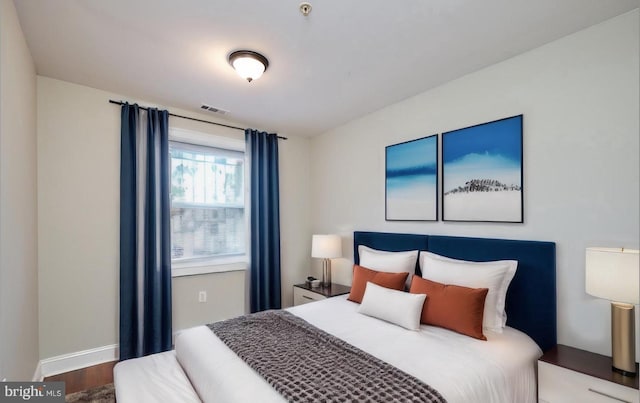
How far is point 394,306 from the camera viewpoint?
2.24 meters

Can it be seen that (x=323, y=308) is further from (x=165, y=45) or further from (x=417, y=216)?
(x=165, y=45)

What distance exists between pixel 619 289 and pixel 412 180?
5.61 ft

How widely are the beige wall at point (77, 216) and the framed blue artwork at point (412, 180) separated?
8.78 feet

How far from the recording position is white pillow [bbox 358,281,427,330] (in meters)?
2.13

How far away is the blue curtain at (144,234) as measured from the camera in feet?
9.49

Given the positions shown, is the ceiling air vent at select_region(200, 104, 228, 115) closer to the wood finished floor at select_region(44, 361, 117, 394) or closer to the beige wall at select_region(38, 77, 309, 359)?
the beige wall at select_region(38, 77, 309, 359)

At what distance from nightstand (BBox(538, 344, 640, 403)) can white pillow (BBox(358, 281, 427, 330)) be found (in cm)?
74

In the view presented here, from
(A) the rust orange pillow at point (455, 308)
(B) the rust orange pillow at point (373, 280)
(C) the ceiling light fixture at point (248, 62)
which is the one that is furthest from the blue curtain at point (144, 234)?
(A) the rust orange pillow at point (455, 308)

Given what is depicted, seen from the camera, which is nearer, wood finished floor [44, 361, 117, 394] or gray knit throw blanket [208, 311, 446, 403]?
gray knit throw blanket [208, 311, 446, 403]

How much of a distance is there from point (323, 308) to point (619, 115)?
2450 millimetres

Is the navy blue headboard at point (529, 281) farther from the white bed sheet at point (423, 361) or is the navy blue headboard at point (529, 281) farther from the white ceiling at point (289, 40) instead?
the white ceiling at point (289, 40)

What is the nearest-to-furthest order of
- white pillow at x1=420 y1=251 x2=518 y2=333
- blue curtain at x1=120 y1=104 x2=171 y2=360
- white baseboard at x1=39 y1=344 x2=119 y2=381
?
white pillow at x1=420 y1=251 x2=518 y2=333
white baseboard at x1=39 y1=344 x2=119 y2=381
blue curtain at x1=120 y1=104 x2=171 y2=360

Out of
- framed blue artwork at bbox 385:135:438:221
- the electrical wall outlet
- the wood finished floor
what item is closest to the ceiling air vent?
framed blue artwork at bbox 385:135:438:221

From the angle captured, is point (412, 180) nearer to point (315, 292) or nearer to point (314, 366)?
point (315, 292)
